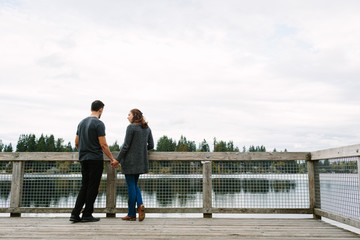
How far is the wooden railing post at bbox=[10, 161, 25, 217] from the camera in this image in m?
4.75

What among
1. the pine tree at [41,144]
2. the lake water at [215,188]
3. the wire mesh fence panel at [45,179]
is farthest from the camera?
the pine tree at [41,144]

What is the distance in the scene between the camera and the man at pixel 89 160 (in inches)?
163

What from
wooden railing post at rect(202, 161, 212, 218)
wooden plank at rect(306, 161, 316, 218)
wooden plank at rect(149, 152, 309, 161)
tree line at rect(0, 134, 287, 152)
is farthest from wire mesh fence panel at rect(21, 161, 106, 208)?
tree line at rect(0, 134, 287, 152)

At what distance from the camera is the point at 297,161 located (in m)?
4.73

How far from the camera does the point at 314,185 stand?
469cm

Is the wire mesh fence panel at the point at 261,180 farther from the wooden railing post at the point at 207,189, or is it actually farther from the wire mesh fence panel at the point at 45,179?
the wire mesh fence panel at the point at 45,179

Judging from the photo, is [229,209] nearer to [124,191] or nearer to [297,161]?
[297,161]

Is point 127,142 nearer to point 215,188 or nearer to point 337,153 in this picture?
point 215,188

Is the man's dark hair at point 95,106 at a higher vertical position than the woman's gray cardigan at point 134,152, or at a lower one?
higher

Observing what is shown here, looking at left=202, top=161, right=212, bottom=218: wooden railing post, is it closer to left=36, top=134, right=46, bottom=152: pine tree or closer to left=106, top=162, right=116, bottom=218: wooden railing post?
left=106, top=162, right=116, bottom=218: wooden railing post

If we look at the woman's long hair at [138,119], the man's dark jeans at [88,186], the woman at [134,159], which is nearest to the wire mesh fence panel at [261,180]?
the woman at [134,159]

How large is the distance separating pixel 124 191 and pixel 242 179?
6.47 ft

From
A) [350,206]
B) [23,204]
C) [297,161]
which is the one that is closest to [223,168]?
[297,161]

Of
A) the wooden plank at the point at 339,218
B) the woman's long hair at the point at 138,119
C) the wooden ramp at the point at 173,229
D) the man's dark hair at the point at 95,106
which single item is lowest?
the wooden ramp at the point at 173,229
